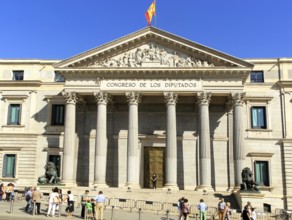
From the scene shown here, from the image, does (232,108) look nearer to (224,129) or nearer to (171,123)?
(224,129)

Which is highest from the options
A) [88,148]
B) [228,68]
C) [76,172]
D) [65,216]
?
[228,68]

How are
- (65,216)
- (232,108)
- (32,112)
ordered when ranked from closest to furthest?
(65,216)
(232,108)
(32,112)

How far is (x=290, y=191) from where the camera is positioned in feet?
129

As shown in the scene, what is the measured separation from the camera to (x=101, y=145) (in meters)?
36.4

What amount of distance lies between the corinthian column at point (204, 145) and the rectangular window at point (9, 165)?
69.6ft

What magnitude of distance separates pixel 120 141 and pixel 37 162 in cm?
982

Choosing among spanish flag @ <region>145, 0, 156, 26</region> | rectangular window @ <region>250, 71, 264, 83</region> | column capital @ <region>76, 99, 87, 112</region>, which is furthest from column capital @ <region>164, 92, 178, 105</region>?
rectangular window @ <region>250, 71, 264, 83</region>

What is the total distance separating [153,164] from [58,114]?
1241 centimetres

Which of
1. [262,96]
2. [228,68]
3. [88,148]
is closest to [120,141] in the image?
[88,148]

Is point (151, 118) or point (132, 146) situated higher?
point (151, 118)

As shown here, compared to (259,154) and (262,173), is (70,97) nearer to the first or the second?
(259,154)

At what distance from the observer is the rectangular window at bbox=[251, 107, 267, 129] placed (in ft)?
135

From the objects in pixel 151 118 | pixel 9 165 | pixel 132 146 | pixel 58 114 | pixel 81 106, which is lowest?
pixel 9 165

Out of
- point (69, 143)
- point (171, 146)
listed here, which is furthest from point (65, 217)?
point (171, 146)
